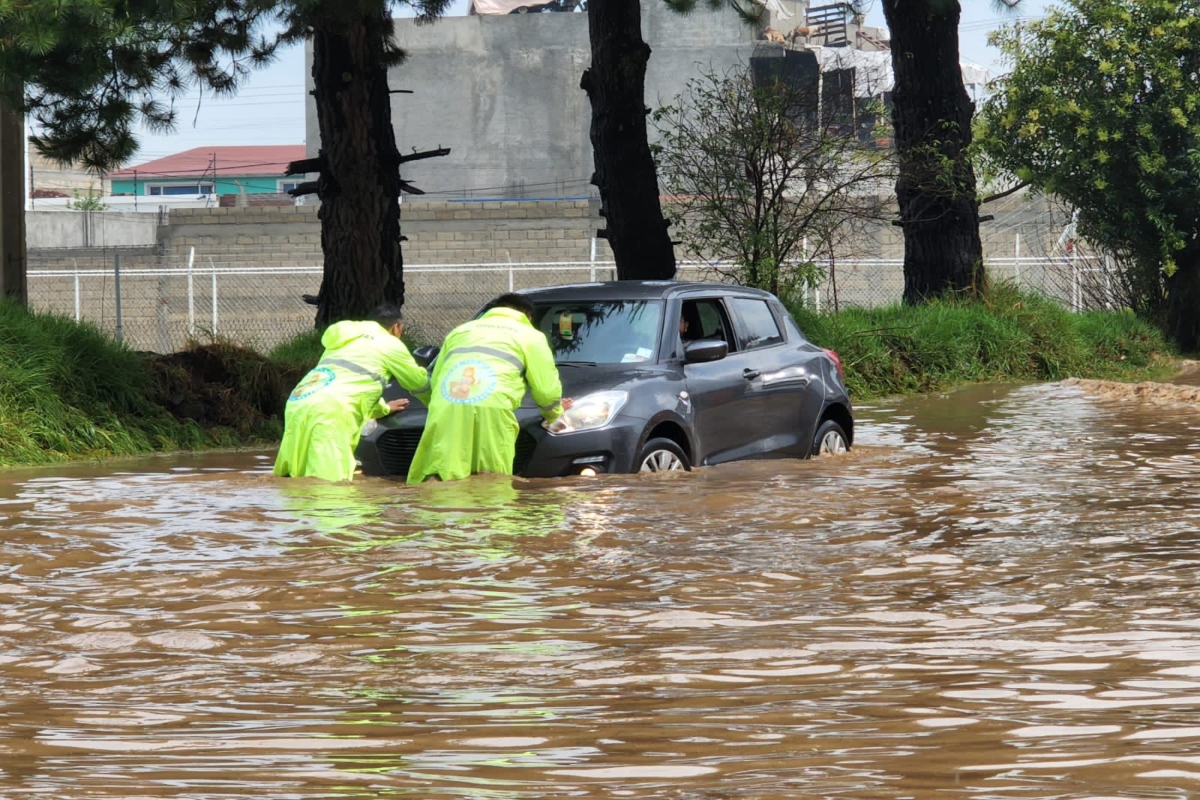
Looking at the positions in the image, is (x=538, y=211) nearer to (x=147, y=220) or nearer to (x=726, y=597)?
(x=147, y=220)

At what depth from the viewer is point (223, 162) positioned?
8800 centimetres

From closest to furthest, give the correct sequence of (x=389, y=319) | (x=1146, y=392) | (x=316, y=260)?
(x=389, y=319), (x=1146, y=392), (x=316, y=260)

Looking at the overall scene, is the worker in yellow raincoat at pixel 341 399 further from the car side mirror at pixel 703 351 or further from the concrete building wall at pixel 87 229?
the concrete building wall at pixel 87 229

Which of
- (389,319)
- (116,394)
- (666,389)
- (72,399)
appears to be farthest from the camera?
(116,394)

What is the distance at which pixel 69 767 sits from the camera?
14.1ft

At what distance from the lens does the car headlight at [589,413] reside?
997 cm

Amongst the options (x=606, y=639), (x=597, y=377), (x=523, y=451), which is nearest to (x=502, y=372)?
(x=523, y=451)

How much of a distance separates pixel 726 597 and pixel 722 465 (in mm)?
4160

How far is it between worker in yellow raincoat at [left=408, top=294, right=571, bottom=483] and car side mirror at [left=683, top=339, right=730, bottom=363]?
3.52 feet

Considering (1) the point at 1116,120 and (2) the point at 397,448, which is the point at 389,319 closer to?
(2) the point at 397,448

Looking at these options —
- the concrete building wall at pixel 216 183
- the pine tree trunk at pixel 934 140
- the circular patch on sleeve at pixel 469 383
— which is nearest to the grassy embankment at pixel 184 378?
the pine tree trunk at pixel 934 140

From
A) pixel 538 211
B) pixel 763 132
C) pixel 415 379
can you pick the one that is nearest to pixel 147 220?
pixel 538 211

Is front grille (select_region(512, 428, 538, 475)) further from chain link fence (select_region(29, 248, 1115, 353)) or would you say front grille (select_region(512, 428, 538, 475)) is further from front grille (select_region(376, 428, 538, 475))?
chain link fence (select_region(29, 248, 1115, 353))

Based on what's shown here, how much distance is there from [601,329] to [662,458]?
1189mm
